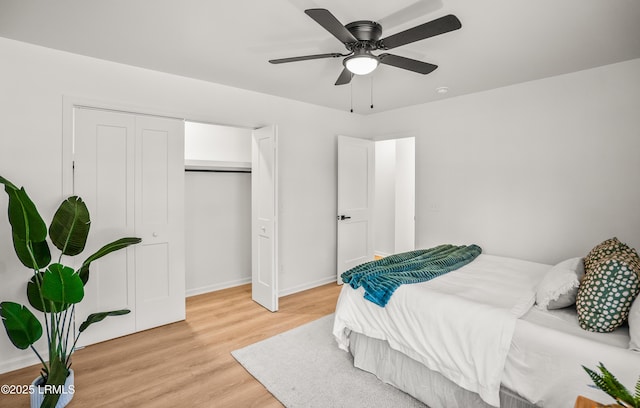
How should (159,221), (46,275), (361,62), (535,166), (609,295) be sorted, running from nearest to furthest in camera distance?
(609,295), (46,275), (361,62), (159,221), (535,166)

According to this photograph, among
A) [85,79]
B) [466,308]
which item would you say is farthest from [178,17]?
[466,308]

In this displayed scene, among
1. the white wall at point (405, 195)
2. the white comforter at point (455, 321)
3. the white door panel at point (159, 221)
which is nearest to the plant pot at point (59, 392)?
the white door panel at point (159, 221)

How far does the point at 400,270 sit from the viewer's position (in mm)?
2633

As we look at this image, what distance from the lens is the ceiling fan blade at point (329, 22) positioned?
5.29 feet

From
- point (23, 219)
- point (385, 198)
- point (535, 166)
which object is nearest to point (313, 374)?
point (23, 219)

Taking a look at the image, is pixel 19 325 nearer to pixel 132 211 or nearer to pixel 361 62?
pixel 132 211

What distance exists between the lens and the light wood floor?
216cm

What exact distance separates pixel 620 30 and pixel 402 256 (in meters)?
2.34

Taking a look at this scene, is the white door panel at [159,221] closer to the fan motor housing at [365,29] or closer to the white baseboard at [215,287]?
the white baseboard at [215,287]

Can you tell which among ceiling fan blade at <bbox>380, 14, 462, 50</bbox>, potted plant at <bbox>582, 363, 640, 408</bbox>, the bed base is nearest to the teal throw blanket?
the bed base

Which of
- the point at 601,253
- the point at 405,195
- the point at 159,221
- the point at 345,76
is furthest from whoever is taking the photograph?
the point at 405,195

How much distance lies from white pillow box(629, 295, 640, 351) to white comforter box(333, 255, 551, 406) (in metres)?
0.48

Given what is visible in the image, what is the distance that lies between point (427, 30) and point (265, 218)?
2536 millimetres

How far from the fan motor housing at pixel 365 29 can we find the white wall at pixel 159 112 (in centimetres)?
189
